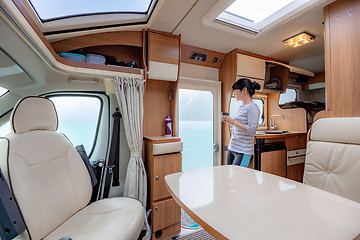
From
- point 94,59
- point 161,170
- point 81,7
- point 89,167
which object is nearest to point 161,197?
point 161,170

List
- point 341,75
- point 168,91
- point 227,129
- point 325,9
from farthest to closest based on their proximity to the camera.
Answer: point 227,129, point 168,91, point 325,9, point 341,75

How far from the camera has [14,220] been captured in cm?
76

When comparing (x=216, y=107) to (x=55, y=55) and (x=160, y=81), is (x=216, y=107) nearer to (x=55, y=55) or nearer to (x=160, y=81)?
(x=160, y=81)

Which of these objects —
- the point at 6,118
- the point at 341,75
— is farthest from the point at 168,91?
the point at 341,75

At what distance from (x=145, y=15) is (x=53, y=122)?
140 cm

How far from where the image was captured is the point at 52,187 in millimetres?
1047

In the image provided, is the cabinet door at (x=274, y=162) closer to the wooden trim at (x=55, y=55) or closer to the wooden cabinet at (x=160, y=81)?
the wooden cabinet at (x=160, y=81)

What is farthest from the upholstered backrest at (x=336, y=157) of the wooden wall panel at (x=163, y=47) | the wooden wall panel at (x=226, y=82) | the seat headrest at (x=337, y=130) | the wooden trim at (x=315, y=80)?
the wooden trim at (x=315, y=80)

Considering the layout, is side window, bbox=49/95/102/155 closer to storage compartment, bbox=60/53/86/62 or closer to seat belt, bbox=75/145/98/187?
seat belt, bbox=75/145/98/187

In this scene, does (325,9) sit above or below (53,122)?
above

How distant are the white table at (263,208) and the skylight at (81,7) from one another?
5.41ft

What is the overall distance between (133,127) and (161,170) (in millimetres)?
571

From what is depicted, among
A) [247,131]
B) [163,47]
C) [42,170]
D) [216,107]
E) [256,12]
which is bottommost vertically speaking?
[42,170]

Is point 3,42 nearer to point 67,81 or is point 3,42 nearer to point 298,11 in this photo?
point 67,81
